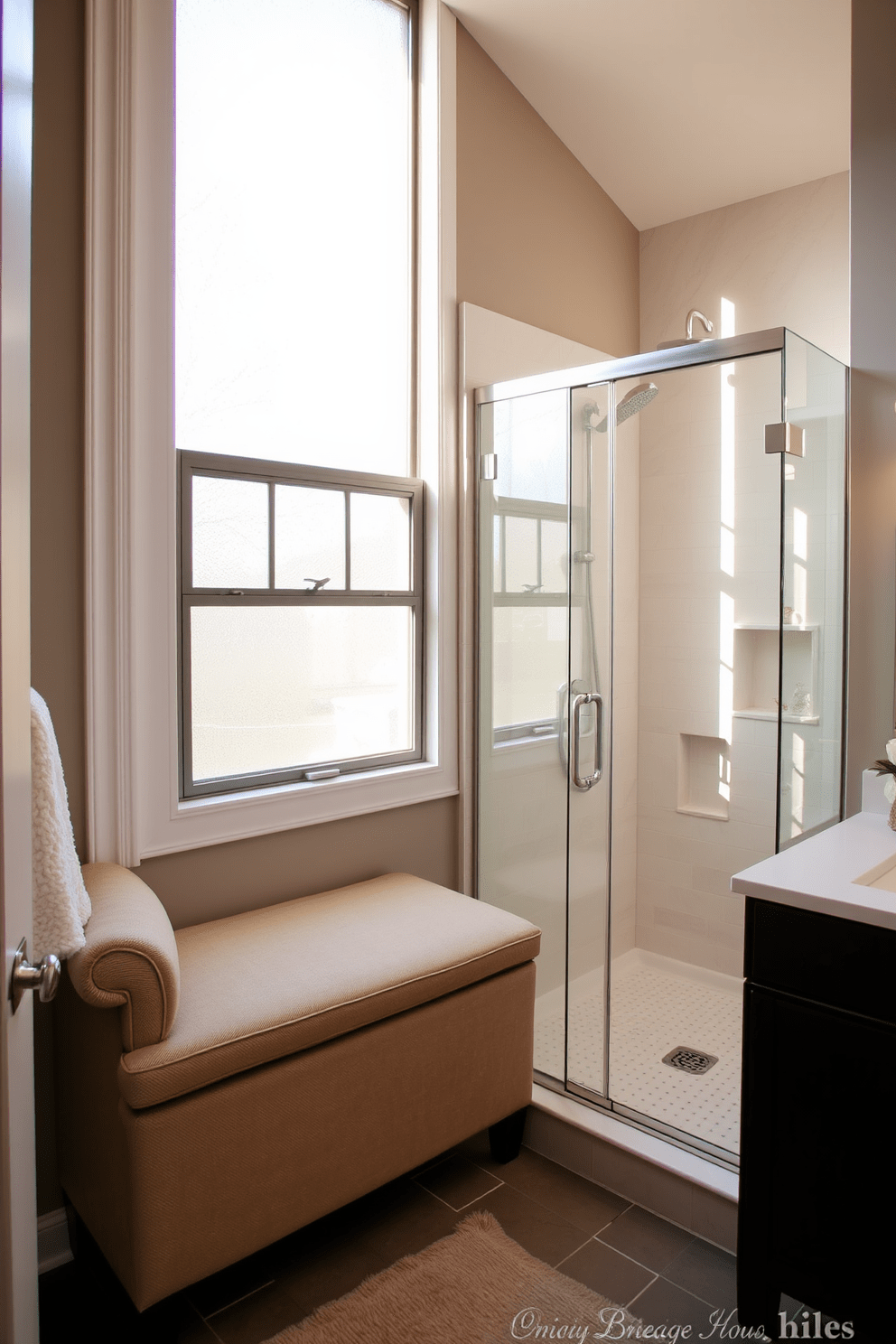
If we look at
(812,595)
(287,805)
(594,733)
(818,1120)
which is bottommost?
(818,1120)

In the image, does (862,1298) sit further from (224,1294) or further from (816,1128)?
(224,1294)

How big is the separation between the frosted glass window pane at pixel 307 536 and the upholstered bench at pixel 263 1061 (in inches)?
32.8

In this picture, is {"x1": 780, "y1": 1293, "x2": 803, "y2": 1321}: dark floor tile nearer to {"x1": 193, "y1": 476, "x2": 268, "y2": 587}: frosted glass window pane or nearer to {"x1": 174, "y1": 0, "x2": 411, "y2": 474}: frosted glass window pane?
{"x1": 193, "y1": 476, "x2": 268, "y2": 587}: frosted glass window pane

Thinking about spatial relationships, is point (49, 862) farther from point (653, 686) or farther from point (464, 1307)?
point (653, 686)

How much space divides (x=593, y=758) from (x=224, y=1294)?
1440mm

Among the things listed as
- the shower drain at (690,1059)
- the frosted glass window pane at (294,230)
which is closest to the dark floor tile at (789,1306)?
the shower drain at (690,1059)

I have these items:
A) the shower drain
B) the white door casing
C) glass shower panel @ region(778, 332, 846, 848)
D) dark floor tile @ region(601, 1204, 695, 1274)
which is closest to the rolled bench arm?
the white door casing

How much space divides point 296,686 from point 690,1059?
145 cm

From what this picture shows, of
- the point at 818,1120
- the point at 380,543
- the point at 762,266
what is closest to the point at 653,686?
the point at 380,543

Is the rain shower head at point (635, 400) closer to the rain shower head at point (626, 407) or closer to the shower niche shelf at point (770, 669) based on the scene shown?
the rain shower head at point (626, 407)

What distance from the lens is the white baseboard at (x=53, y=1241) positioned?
182 cm

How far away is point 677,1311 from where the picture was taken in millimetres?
1693

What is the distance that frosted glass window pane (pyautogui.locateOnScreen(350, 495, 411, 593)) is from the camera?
246cm

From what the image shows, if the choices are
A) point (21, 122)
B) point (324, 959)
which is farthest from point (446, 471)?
point (21, 122)
